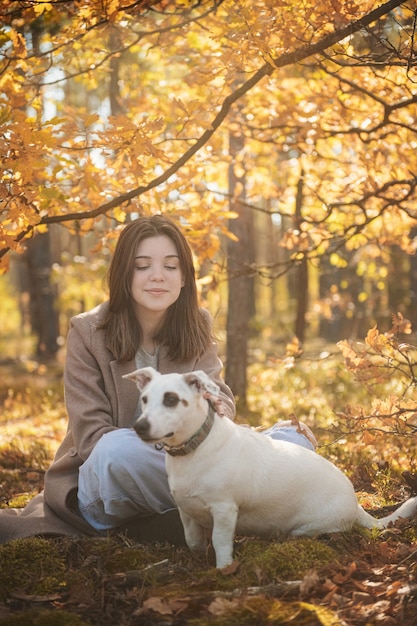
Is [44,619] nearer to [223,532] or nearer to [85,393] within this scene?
[223,532]

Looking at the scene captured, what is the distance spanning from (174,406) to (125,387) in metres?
1.09

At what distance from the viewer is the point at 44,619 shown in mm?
2877

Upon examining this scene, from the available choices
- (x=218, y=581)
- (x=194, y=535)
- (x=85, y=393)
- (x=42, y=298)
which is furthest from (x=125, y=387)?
(x=42, y=298)

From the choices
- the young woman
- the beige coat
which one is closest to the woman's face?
the young woman

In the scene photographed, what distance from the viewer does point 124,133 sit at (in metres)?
4.45

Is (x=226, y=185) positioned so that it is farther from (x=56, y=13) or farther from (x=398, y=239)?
(x=56, y=13)

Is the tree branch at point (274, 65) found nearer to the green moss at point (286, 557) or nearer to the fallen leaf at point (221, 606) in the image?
the green moss at point (286, 557)

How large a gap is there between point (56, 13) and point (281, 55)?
6.30ft

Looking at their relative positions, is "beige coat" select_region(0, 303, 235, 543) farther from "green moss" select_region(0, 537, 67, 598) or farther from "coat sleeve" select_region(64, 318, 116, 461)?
"green moss" select_region(0, 537, 67, 598)

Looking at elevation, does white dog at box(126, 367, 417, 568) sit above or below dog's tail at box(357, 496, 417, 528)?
above

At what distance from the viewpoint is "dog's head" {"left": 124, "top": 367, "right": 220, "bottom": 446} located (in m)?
3.14

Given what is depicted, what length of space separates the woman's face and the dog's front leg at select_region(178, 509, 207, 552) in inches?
53.0

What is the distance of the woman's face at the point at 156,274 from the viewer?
423cm

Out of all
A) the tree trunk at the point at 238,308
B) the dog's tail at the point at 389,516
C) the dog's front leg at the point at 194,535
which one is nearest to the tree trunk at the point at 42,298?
the tree trunk at the point at 238,308
